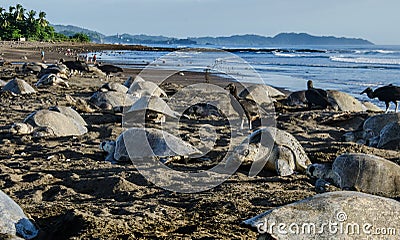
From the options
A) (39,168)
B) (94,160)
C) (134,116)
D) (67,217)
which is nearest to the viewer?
(67,217)

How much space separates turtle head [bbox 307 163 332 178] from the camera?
5.45 m

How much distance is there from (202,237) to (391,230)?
1.32 m

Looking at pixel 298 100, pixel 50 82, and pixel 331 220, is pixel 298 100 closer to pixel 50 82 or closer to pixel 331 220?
pixel 50 82

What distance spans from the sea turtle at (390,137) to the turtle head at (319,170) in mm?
2286

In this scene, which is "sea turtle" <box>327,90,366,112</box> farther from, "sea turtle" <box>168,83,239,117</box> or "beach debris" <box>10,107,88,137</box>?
"beach debris" <box>10,107,88,137</box>

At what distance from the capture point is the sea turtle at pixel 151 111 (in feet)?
30.3

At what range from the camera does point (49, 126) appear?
7.94 m

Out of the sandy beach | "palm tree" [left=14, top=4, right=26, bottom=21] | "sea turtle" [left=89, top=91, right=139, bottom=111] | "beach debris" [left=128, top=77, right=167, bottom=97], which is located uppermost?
"palm tree" [left=14, top=4, right=26, bottom=21]

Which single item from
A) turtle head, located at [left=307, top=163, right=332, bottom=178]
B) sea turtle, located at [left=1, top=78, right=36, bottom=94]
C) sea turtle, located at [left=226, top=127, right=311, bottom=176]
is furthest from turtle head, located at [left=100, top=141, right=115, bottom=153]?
sea turtle, located at [left=1, top=78, right=36, bottom=94]

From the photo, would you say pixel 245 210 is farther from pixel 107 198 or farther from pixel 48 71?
pixel 48 71

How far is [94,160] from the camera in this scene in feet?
21.2

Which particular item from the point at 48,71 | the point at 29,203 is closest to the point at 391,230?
the point at 29,203

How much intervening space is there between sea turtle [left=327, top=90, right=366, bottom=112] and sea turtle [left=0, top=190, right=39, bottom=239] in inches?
390

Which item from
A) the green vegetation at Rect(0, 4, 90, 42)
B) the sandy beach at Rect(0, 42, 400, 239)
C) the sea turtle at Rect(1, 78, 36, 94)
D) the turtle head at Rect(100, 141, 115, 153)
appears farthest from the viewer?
the green vegetation at Rect(0, 4, 90, 42)
